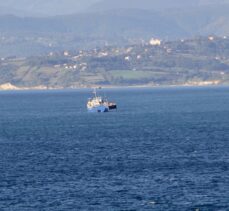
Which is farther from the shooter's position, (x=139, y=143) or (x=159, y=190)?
(x=139, y=143)

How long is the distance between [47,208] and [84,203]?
10.6 ft

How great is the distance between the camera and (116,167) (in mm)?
89875

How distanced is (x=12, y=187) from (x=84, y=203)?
9.26 metres

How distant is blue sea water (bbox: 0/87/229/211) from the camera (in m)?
72.1

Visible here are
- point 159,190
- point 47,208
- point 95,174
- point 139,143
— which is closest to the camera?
point 47,208

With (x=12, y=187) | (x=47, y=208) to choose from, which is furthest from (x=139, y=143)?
(x=47, y=208)

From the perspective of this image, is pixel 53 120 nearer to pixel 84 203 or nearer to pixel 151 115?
pixel 151 115

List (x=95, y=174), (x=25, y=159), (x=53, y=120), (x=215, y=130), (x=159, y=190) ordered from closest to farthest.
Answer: (x=159, y=190)
(x=95, y=174)
(x=25, y=159)
(x=215, y=130)
(x=53, y=120)

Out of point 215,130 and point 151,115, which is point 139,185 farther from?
point 151,115

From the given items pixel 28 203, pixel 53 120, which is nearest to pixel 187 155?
pixel 28 203

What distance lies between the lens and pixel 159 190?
7606 cm

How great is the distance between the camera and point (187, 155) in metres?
99.8

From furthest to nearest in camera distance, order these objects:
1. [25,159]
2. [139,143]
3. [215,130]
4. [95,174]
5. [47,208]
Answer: [215,130] → [139,143] → [25,159] → [95,174] → [47,208]

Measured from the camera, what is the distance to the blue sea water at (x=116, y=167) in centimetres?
7212
